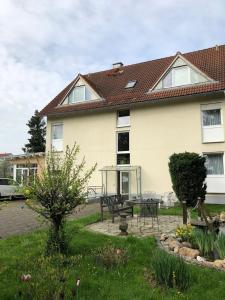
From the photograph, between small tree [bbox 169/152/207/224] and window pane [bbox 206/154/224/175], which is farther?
window pane [bbox 206/154/224/175]

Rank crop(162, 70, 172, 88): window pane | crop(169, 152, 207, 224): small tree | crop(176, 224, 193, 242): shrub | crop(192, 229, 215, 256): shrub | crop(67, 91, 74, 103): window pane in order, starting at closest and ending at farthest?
crop(192, 229, 215, 256): shrub
crop(176, 224, 193, 242): shrub
crop(169, 152, 207, 224): small tree
crop(162, 70, 172, 88): window pane
crop(67, 91, 74, 103): window pane

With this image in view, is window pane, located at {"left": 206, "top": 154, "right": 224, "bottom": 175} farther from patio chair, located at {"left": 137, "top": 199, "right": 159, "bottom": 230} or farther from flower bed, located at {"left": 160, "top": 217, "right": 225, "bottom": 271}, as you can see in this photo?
flower bed, located at {"left": 160, "top": 217, "right": 225, "bottom": 271}

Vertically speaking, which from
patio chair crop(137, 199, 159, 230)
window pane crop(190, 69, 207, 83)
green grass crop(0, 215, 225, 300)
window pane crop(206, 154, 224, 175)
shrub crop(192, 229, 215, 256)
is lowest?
green grass crop(0, 215, 225, 300)

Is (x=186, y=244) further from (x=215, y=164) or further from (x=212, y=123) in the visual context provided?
(x=212, y=123)

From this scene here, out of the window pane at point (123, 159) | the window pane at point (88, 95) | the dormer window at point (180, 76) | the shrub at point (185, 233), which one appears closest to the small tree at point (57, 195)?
the shrub at point (185, 233)

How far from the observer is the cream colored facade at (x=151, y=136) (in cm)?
2094

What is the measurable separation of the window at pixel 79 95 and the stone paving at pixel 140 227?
1471cm

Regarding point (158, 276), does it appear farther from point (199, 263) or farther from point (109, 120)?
point (109, 120)

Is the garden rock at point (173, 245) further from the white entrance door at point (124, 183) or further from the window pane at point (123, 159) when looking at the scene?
the window pane at point (123, 159)

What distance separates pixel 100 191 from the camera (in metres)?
24.2

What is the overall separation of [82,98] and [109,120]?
3316mm

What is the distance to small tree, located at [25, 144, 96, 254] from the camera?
7237 millimetres

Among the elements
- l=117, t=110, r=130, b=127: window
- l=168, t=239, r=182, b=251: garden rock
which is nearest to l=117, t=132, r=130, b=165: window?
l=117, t=110, r=130, b=127: window

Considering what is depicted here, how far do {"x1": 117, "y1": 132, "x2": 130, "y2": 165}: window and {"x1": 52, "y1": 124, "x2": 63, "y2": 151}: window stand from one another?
207 inches
